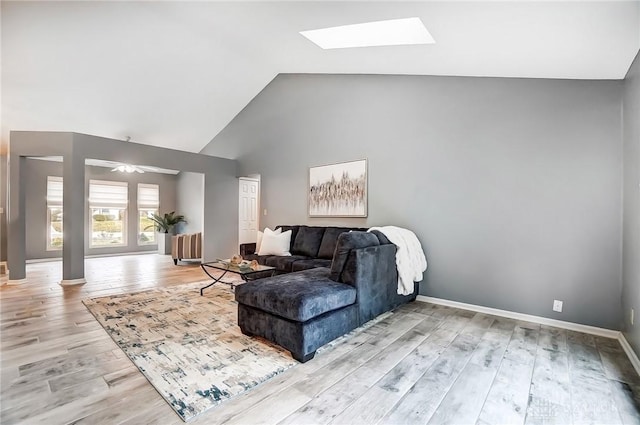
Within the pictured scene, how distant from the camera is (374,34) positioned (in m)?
2.95

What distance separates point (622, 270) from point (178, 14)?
5306mm

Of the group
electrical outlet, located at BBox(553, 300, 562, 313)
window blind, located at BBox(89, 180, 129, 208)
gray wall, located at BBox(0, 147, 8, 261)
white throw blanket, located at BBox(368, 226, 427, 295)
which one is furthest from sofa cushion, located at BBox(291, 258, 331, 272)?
window blind, located at BBox(89, 180, 129, 208)

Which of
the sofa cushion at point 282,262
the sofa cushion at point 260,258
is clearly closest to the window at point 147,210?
the sofa cushion at point 260,258

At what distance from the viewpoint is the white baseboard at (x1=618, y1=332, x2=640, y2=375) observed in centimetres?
215

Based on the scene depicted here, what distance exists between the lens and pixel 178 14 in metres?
3.58

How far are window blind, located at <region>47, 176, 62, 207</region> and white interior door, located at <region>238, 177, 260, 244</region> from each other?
4.38 metres

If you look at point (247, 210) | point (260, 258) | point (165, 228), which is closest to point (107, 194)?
point (165, 228)

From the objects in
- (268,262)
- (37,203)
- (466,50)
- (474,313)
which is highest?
(466,50)

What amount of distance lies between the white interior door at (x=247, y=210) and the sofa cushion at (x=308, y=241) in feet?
8.12

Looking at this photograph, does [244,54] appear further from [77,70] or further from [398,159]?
[398,159]

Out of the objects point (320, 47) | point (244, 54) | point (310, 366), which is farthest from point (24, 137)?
point (310, 366)

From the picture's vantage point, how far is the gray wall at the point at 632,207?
226cm

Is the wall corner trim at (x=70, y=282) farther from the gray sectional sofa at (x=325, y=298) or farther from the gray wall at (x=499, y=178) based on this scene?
the gray wall at (x=499, y=178)

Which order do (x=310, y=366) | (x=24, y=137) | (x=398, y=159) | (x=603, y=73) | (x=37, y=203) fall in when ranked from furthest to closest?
(x=37, y=203) < (x=24, y=137) < (x=398, y=159) < (x=603, y=73) < (x=310, y=366)
